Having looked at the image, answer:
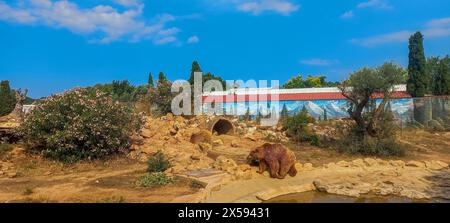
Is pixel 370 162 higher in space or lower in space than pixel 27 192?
higher

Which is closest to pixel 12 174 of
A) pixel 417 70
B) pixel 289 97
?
pixel 289 97

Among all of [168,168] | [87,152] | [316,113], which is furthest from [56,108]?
[316,113]

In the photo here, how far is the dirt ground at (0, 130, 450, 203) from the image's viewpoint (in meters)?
8.98

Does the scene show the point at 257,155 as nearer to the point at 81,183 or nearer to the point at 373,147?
the point at 81,183

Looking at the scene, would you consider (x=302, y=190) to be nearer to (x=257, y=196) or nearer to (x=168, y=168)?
(x=257, y=196)

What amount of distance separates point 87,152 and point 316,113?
63.3 feet

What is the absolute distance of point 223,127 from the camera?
64.0 feet

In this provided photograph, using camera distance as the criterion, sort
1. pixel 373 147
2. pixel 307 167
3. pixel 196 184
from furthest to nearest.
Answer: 1. pixel 373 147
2. pixel 307 167
3. pixel 196 184

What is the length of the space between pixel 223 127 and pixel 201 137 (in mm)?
3278

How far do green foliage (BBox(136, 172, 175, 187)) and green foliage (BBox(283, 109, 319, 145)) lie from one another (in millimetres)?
8747

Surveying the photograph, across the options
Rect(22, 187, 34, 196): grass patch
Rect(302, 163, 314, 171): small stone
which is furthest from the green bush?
Rect(22, 187, 34, 196): grass patch

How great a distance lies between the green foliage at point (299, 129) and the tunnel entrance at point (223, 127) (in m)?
2.53
